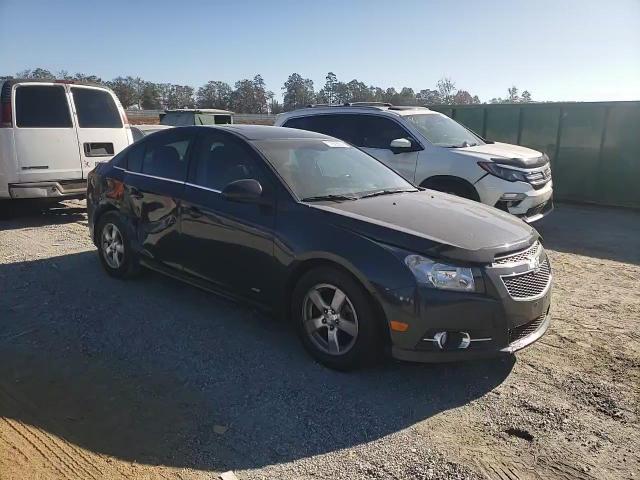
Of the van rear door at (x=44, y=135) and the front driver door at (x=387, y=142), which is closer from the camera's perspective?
the van rear door at (x=44, y=135)

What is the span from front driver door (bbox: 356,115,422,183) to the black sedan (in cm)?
303

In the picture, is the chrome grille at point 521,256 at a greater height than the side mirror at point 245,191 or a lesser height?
lesser

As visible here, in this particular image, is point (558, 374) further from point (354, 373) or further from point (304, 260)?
point (304, 260)

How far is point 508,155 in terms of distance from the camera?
7.58 m

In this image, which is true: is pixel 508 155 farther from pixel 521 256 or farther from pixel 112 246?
pixel 112 246

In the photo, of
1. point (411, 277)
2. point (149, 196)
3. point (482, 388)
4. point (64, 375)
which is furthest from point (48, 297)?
point (482, 388)

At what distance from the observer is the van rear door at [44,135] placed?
7.82 metres

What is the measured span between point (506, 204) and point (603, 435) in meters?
4.73

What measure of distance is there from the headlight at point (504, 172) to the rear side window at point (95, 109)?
6117mm

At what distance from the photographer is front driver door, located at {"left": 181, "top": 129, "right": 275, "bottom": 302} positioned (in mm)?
4008

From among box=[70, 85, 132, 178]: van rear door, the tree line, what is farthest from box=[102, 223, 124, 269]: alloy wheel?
the tree line

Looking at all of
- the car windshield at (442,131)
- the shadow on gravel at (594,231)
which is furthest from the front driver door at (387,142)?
the shadow on gravel at (594,231)

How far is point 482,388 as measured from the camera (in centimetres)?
349

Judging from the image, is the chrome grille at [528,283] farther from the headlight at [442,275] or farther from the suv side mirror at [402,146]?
the suv side mirror at [402,146]
